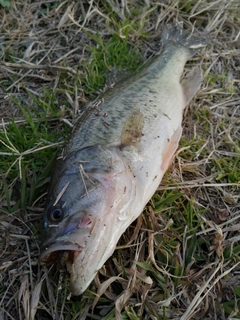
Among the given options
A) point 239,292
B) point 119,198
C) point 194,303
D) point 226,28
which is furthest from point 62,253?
point 226,28

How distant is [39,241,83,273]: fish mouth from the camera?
8.07 ft

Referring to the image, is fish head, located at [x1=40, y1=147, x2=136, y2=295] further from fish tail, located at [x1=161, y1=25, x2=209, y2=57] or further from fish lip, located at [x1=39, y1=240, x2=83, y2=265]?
fish tail, located at [x1=161, y1=25, x2=209, y2=57]

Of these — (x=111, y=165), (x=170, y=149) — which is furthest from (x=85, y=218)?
(x=170, y=149)

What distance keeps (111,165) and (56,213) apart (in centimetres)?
53

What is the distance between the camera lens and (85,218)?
259 cm

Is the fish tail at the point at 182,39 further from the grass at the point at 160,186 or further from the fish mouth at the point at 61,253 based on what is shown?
the fish mouth at the point at 61,253

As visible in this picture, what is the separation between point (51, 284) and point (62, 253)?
1.38ft

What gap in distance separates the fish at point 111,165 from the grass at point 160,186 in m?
0.24

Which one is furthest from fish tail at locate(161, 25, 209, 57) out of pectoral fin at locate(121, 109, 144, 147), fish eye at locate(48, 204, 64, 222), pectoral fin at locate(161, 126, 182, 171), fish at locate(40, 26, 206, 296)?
fish eye at locate(48, 204, 64, 222)

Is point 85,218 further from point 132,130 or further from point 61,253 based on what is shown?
point 132,130

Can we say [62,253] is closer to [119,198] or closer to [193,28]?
[119,198]

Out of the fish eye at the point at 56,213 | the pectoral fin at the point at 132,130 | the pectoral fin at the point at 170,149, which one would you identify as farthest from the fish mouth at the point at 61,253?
the pectoral fin at the point at 170,149

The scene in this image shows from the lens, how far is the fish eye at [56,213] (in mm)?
2629

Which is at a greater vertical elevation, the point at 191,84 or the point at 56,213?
the point at 191,84
